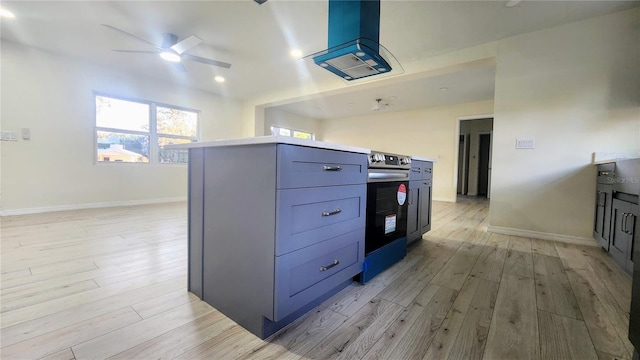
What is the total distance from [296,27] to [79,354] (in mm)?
3193

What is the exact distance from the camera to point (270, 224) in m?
1.01

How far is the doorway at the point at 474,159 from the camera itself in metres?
7.68

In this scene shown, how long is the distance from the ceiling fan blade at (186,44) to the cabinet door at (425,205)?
295 cm

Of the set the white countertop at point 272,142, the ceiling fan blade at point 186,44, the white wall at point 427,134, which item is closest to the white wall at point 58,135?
the ceiling fan blade at point 186,44

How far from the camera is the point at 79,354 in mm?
953

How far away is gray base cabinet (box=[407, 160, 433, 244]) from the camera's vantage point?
224cm

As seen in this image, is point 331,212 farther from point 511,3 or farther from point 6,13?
point 6,13

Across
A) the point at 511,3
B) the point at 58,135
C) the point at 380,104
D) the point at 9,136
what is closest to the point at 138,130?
the point at 58,135

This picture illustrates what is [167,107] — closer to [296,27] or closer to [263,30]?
[263,30]

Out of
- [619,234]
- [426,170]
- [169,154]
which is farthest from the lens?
[169,154]

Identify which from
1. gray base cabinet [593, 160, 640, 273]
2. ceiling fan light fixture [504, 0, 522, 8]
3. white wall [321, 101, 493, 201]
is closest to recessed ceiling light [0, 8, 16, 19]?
ceiling fan light fixture [504, 0, 522, 8]

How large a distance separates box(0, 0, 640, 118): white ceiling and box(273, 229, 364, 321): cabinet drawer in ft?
7.68

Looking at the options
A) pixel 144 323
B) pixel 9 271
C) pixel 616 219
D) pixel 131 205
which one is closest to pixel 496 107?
pixel 616 219

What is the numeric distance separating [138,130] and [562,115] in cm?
629
